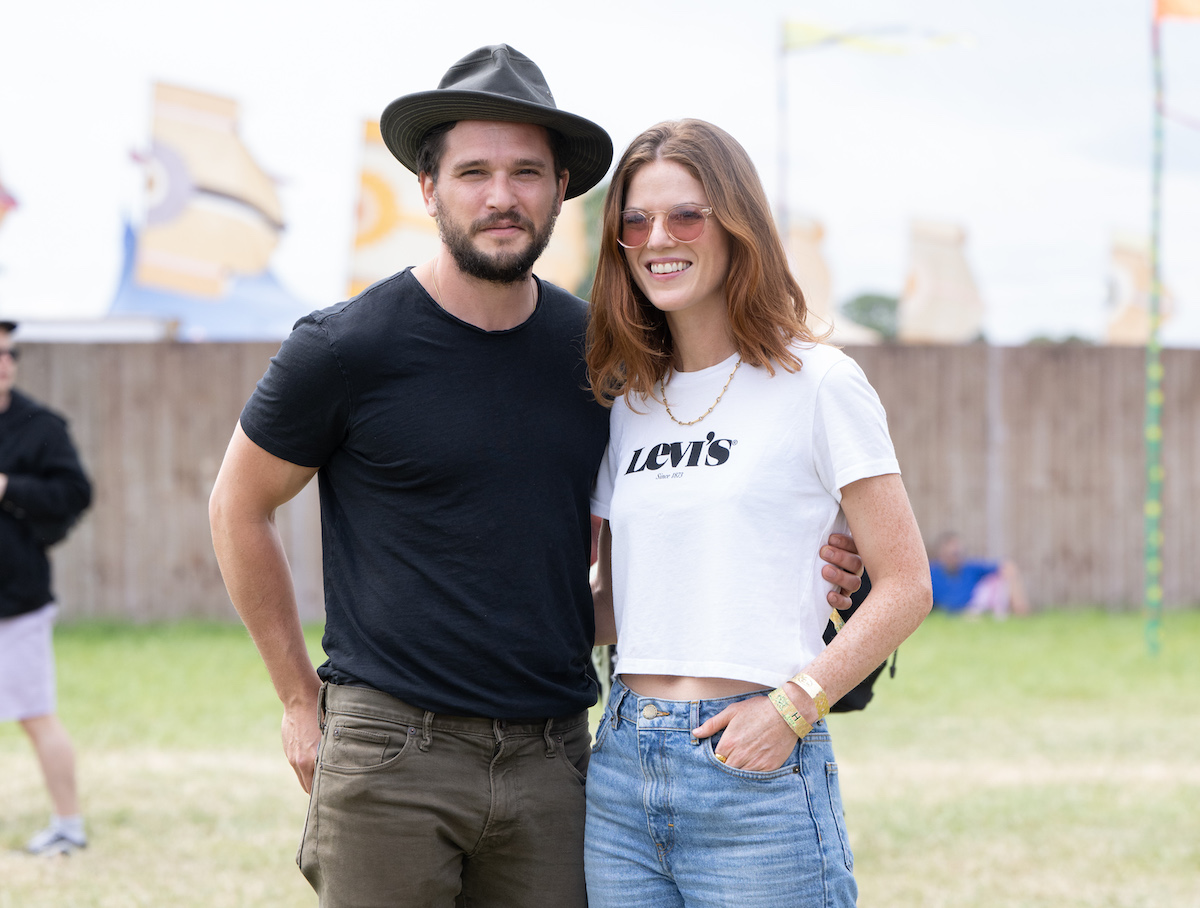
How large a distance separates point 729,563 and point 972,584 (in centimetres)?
883

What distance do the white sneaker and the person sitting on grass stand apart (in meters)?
7.43

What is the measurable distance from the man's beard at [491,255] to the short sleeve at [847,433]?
0.66 m

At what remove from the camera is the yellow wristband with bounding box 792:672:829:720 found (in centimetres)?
196

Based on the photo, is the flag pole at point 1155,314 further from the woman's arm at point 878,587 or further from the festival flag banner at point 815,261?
the woman's arm at point 878,587

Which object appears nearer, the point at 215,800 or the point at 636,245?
the point at 636,245

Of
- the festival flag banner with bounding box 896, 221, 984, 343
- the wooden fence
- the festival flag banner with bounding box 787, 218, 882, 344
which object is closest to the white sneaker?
the wooden fence

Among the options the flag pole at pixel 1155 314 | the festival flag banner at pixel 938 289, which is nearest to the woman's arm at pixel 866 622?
the flag pole at pixel 1155 314

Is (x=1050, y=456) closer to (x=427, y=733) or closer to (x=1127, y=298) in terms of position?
(x=1127, y=298)

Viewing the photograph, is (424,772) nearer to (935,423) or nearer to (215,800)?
(215,800)

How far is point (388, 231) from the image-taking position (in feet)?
37.8

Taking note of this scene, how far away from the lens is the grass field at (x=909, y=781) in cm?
442

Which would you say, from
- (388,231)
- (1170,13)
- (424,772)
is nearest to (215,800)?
(424,772)

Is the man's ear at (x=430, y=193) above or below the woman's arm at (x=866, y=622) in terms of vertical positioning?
above

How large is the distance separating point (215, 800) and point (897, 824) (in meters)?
3.14
